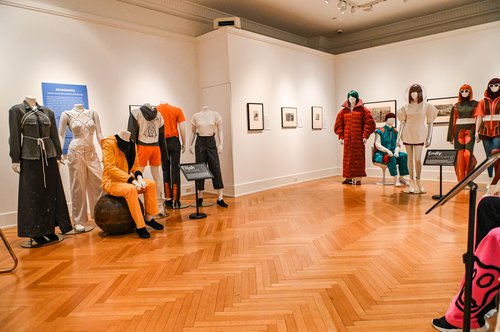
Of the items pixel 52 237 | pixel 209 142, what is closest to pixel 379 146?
pixel 209 142

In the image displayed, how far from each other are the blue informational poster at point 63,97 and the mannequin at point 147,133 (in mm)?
1301

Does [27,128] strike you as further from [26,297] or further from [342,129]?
[342,129]

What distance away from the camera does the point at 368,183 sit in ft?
27.9

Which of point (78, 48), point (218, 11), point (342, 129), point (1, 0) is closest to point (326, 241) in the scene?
point (342, 129)

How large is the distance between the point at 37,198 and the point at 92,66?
2.92 m

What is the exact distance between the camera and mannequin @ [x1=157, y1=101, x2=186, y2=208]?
20.8 feet

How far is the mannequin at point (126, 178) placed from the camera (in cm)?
464

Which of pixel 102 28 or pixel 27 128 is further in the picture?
pixel 102 28

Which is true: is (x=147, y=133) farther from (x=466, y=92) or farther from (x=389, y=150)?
(x=466, y=92)

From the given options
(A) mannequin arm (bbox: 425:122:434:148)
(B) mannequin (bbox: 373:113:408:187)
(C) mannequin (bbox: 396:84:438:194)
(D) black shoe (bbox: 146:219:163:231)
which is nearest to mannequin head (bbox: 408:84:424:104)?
(C) mannequin (bbox: 396:84:438:194)

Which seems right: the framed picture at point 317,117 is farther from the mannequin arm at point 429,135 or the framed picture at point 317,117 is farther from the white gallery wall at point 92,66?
the mannequin arm at point 429,135

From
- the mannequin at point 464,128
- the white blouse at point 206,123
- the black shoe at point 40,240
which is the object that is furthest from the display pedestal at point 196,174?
the mannequin at point 464,128

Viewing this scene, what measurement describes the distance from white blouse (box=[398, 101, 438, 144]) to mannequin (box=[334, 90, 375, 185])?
107 centimetres

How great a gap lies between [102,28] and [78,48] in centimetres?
64
